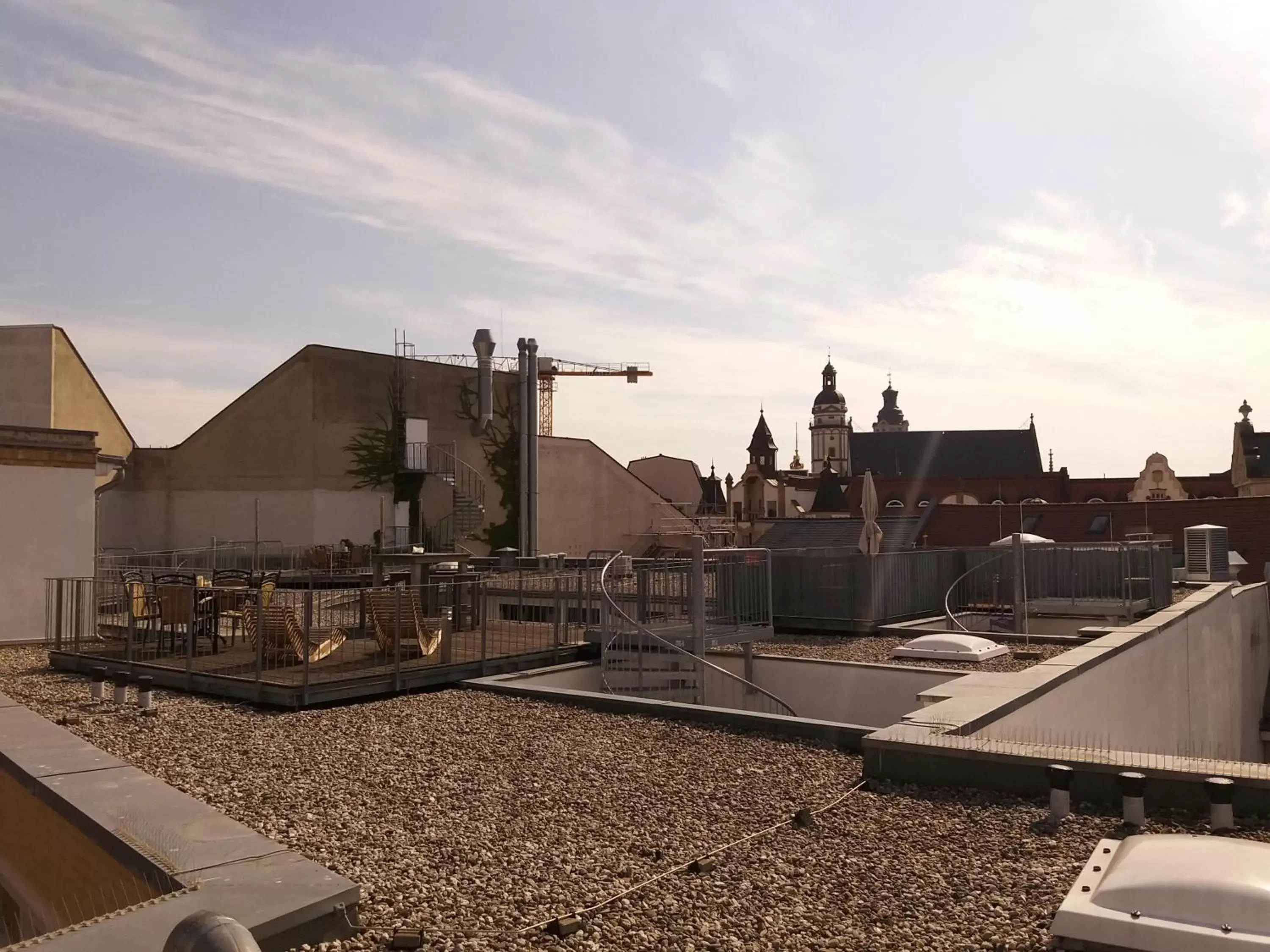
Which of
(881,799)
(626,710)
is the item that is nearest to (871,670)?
(626,710)

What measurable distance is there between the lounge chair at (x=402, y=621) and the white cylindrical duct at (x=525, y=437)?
26.5 metres

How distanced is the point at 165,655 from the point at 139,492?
27214mm

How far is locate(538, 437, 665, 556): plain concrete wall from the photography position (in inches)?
1924

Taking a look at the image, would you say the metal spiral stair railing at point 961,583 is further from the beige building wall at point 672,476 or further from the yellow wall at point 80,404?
A: the beige building wall at point 672,476

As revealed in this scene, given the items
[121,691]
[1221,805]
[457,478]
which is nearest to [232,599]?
[121,691]

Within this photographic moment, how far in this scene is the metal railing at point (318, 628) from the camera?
11086 mm

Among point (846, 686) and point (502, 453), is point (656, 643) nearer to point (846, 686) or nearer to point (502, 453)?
point (846, 686)

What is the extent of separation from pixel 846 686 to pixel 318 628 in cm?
622

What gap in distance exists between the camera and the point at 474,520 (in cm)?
4116

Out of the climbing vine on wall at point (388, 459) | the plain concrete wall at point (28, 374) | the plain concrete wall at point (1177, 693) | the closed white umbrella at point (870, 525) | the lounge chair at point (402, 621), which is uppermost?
the plain concrete wall at point (28, 374)

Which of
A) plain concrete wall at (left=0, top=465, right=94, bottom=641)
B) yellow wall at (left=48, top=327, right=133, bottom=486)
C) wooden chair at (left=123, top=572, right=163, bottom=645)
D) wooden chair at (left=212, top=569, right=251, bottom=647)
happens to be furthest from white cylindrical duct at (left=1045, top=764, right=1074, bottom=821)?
yellow wall at (left=48, top=327, right=133, bottom=486)

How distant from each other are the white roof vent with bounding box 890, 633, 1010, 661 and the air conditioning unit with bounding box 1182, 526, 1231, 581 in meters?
18.3

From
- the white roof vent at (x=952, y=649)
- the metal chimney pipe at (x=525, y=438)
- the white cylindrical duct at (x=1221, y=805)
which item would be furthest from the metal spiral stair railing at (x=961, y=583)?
the metal chimney pipe at (x=525, y=438)

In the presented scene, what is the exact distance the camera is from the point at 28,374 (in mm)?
32875
